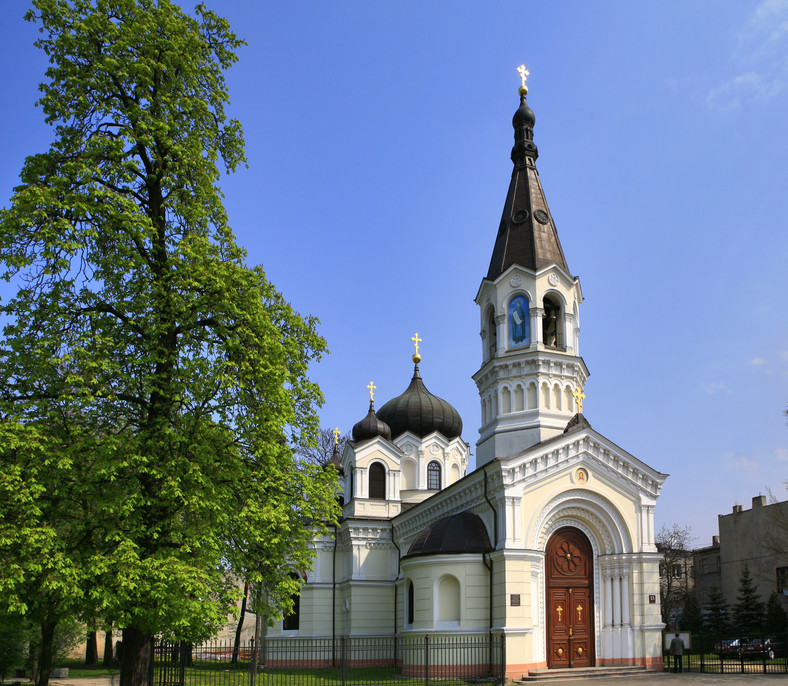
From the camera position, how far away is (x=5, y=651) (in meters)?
24.5

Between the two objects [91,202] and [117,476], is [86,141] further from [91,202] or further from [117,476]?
[117,476]

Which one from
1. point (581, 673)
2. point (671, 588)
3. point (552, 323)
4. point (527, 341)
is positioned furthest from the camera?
point (671, 588)

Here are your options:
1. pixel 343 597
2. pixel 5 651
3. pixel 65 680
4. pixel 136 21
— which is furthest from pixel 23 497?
pixel 343 597

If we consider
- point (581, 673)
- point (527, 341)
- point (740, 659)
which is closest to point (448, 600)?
point (581, 673)

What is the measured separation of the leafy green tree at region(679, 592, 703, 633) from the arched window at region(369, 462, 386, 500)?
72.9ft

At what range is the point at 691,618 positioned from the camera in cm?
4634

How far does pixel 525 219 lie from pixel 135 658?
21.7 metres

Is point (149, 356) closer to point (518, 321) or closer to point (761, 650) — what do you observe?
point (518, 321)

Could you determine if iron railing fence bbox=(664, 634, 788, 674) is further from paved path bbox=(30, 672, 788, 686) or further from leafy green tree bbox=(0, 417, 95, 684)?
leafy green tree bbox=(0, 417, 95, 684)

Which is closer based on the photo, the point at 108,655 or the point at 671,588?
the point at 108,655

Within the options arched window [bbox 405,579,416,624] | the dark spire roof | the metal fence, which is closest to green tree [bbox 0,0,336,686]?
the metal fence

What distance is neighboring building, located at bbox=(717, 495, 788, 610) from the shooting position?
46.1 m

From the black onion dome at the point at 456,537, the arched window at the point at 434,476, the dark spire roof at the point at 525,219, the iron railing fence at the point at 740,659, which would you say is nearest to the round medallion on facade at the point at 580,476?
the black onion dome at the point at 456,537

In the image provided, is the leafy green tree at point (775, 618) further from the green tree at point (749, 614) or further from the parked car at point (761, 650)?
the parked car at point (761, 650)
